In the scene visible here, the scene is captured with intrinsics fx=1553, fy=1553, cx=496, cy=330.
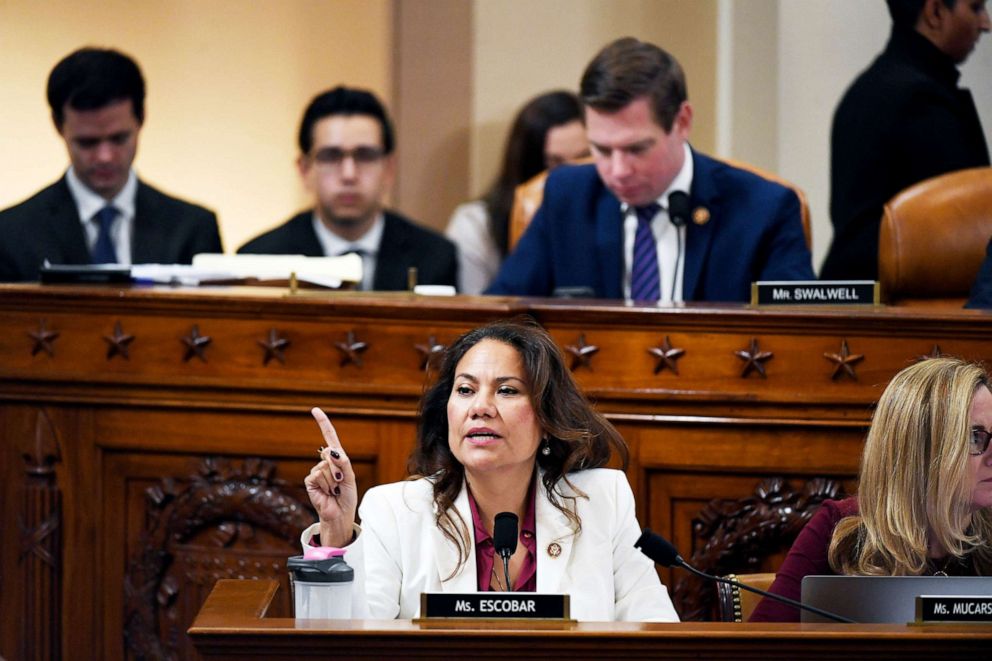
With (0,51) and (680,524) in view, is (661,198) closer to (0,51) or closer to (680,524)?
(680,524)

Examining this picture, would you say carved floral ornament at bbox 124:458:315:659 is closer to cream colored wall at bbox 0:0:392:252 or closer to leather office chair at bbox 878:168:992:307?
leather office chair at bbox 878:168:992:307

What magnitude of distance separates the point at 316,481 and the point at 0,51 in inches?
185

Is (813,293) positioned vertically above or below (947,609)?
above

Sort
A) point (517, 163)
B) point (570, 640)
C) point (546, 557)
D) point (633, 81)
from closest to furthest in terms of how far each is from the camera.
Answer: point (570, 640), point (546, 557), point (633, 81), point (517, 163)

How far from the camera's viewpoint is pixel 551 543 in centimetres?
303

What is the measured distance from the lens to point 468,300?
3.71 meters

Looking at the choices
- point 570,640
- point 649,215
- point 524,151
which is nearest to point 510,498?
point 570,640

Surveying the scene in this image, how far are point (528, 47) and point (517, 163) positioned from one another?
1.08 meters

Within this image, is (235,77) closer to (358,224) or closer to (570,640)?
(358,224)

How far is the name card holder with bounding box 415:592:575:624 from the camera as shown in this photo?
2.32 m

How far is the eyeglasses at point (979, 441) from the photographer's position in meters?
2.76

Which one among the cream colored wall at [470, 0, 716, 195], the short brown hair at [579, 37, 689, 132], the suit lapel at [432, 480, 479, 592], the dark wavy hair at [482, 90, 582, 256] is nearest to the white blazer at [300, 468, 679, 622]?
the suit lapel at [432, 480, 479, 592]

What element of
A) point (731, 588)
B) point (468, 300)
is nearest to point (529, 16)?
point (468, 300)

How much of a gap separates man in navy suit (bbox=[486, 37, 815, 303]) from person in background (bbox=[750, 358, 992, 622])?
1375 millimetres
